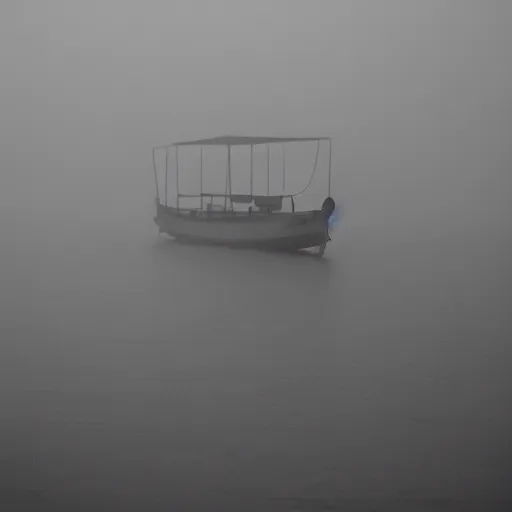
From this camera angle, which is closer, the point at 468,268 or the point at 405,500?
the point at 405,500

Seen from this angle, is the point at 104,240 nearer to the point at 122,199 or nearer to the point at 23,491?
the point at 122,199

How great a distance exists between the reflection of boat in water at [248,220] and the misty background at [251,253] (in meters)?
0.04

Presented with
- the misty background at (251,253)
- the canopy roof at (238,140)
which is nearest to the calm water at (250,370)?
the misty background at (251,253)

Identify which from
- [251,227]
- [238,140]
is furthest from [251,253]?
[238,140]

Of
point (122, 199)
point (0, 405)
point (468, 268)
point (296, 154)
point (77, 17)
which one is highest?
point (77, 17)

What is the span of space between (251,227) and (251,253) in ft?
0.25

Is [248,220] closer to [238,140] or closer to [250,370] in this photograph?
[238,140]

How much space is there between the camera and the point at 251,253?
2.08 metres

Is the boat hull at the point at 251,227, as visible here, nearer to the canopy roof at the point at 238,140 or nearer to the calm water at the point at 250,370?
the calm water at the point at 250,370

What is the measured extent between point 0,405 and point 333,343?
0.98 m

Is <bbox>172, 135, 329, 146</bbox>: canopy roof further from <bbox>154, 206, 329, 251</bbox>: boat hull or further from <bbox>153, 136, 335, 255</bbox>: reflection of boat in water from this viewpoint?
<bbox>154, 206, 329, 251</bbox>: boat hull

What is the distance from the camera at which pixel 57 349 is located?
2.06m

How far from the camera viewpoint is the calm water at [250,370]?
6.53 ft

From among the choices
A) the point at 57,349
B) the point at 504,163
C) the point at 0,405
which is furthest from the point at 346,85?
the point at 0,405
